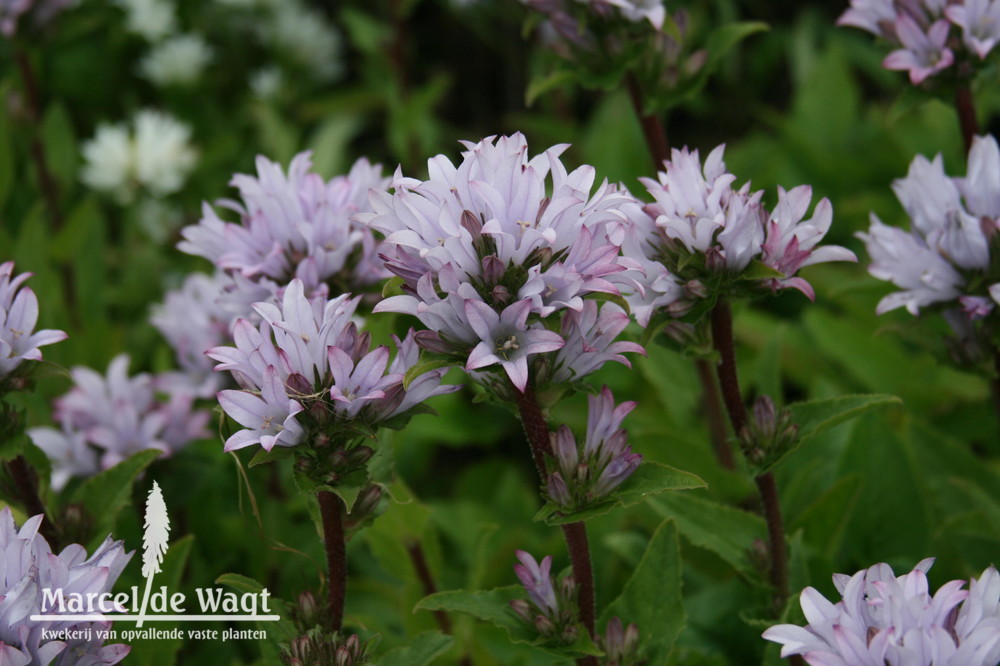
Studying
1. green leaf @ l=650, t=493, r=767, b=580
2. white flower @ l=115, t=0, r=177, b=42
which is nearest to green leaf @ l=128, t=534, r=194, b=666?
green leaf @ l=650, t=493, r=767, b=580

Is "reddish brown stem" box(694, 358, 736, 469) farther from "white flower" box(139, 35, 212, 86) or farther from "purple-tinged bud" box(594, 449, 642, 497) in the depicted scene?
"white flower" box(139, 35, 212, 86)

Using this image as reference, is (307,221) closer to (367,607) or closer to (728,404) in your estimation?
(728,404)

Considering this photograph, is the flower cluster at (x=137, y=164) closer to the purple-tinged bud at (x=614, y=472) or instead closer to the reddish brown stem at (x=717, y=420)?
the reddish brown stem at (x=717, y=420)

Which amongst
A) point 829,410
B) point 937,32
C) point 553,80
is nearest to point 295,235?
point 553,80

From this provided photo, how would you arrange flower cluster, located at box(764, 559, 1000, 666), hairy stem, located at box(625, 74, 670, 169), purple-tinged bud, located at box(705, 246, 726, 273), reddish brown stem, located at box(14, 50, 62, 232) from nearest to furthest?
1. flower cluster, located at box(764, 559, 1000, 666)
2. purple-tinged bud, located at box(705, 246, 726, 273)
3. hairy stem, located at box(625, 74, 670, 169)
4. reddish brown stem, located at box(14, 50, 62, 232)

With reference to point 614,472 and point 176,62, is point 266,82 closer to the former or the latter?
point 176,62
